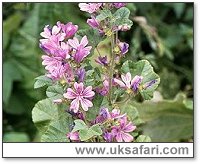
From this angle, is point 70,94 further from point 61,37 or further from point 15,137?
point 15,137

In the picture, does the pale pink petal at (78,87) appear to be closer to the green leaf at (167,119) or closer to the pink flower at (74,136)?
the pink flower at (74,136)

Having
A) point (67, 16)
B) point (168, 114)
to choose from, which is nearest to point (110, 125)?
point (168, 114)

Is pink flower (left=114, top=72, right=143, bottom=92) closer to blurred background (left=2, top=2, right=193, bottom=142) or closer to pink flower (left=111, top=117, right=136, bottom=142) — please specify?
pink flower (left=111, top=117, right=136, bottom=142)

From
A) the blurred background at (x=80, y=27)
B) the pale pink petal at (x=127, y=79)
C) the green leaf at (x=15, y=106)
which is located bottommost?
the pale pink petal at (x=127, y=79)

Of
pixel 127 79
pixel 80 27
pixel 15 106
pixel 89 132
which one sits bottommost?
pixel 89 132

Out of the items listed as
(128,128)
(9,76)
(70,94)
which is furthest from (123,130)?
(9,76)

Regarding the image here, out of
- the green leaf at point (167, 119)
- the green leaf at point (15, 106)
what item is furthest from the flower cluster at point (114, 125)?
the green leaf at point (15, 106)
